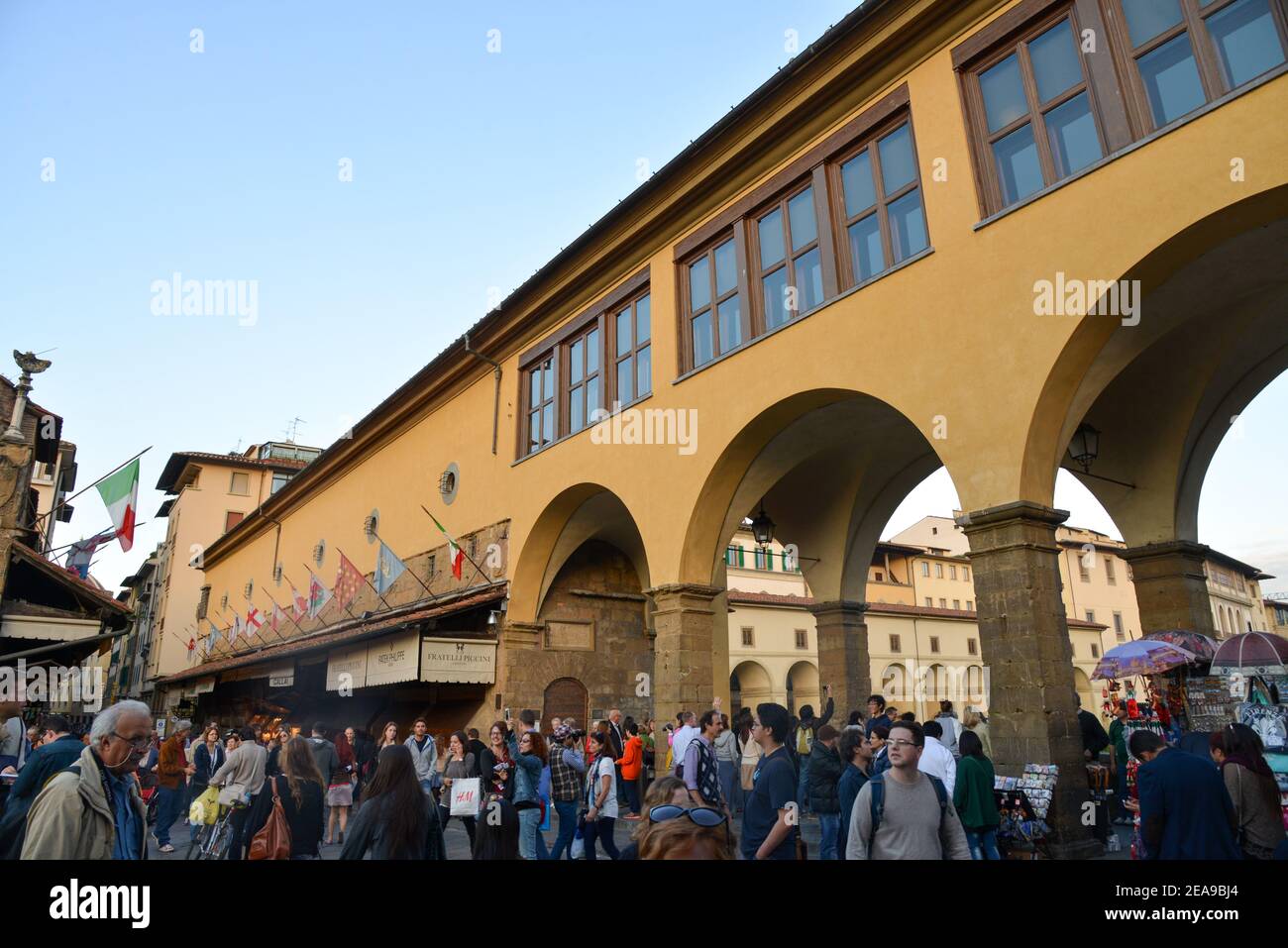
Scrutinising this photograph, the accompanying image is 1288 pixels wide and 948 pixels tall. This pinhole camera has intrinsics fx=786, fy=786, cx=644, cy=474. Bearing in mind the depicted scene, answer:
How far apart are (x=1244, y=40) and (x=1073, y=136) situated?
144 cm

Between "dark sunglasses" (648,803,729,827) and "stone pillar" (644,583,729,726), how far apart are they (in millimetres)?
8719

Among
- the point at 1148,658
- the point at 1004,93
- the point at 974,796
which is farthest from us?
the point at 1148,658

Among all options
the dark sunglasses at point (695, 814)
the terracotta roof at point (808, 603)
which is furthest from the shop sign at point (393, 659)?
the dark sunglasses at point (695, 814)

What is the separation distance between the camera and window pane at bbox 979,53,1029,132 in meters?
8.27

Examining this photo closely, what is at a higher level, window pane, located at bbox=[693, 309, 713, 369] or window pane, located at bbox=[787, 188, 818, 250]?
window pane, located at bbox=[787, 188, 818, 250]

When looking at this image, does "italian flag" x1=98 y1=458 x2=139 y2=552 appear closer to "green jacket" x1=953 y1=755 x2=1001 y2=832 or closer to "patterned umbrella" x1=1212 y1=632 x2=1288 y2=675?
"green jacket" x1=953 y1=755 x2=1001 y2=832

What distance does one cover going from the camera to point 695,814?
234 cm

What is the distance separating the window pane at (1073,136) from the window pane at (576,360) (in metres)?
8.76

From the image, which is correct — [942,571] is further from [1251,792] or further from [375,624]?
[1251,792]

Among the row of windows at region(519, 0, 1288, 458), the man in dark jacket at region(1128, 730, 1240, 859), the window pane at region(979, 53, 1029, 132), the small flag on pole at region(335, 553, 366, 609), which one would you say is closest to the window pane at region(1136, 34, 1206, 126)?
the row of windows at region(519, 0, 1288, 458)

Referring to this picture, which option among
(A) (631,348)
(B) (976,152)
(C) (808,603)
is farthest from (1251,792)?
(C) (808,603)

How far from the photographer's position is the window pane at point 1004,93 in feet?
27.1
